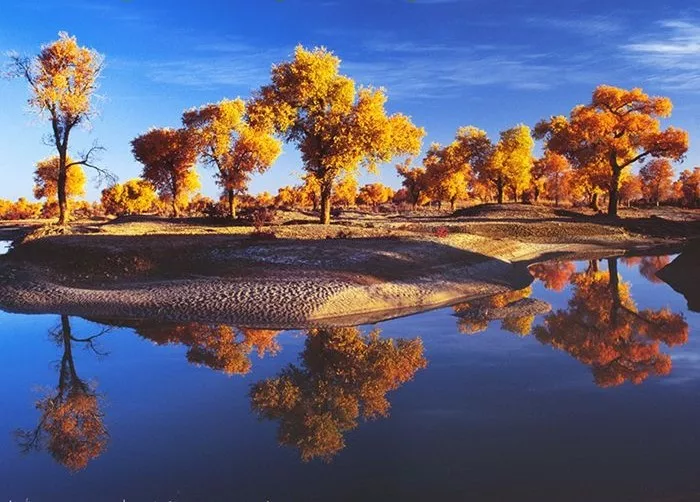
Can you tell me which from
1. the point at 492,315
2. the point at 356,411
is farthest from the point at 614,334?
the point at 356,411

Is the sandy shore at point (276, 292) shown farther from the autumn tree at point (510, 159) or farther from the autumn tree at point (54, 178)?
the autumn tree at point (54, 178)

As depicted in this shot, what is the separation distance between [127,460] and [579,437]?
7203 millimetres

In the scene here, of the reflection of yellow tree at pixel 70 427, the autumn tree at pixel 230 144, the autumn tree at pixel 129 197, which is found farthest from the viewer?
the autumn tree at pixel 129 197

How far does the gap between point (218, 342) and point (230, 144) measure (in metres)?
40.5

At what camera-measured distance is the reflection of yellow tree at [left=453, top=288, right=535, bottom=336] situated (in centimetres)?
1739

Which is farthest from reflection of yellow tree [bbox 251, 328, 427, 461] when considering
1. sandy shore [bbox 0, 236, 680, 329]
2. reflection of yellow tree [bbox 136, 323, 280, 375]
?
sandy shore [bbox 0, 236, 680, 329]

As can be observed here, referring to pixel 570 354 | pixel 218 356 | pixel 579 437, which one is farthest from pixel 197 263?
pixel 579 437

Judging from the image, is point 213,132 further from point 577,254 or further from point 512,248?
point 577,254

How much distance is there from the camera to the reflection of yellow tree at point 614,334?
43.3 ft

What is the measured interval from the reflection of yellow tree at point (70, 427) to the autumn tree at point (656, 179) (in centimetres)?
14965

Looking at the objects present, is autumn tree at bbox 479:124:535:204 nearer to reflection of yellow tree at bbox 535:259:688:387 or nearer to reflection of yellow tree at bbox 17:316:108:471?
reflection of yellow tree at bbox 535:259:688:387

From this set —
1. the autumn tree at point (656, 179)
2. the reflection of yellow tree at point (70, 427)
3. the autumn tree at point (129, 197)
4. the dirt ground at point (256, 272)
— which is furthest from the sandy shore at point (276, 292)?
the autumn tree at point (656, 179)

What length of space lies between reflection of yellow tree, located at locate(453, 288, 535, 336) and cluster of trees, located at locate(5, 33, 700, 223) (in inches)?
750

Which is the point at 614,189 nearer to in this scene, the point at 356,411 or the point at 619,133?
the point at 619,133
